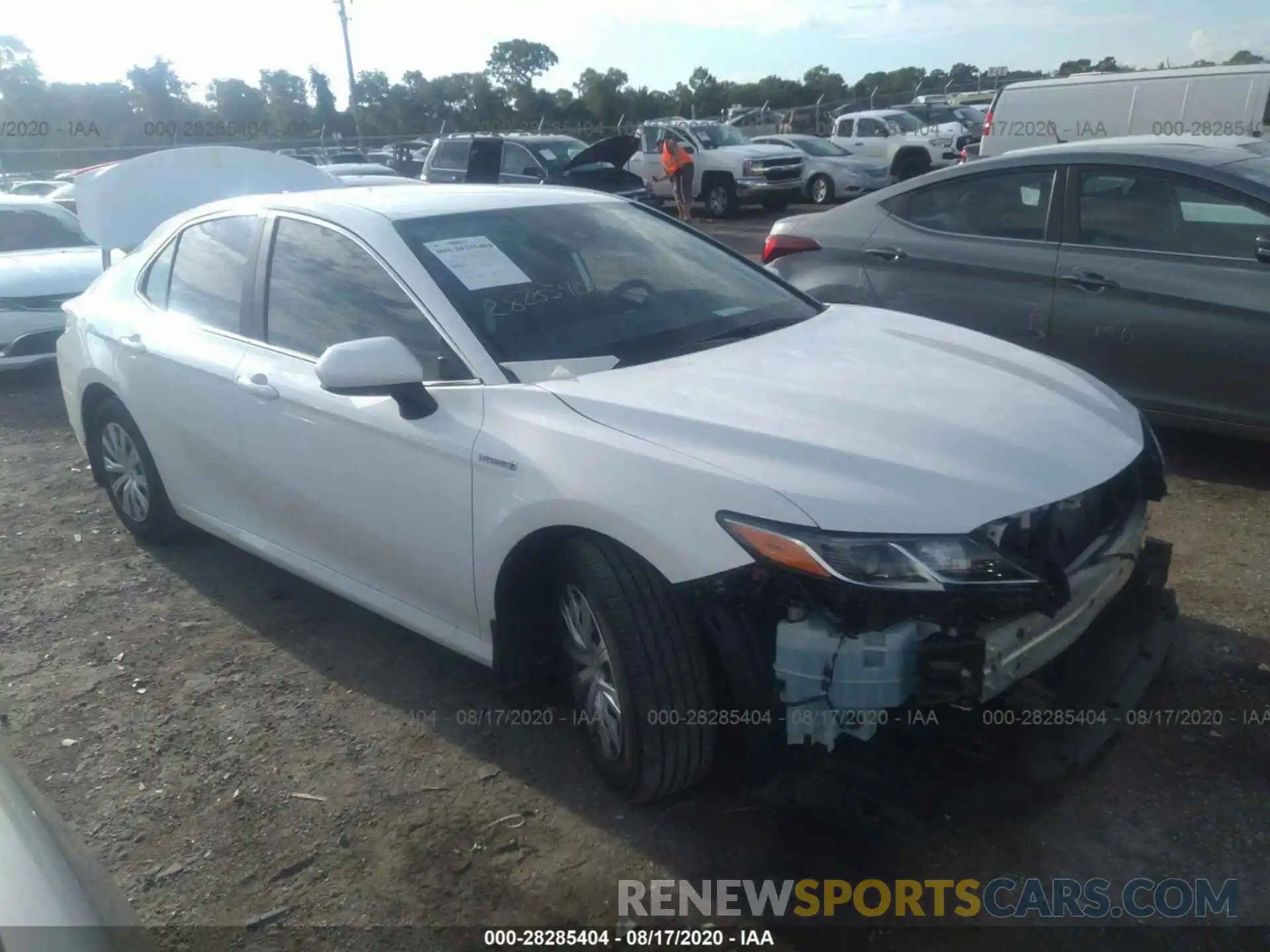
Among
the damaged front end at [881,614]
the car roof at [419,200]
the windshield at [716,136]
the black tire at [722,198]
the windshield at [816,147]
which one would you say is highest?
the car roof at [419,200]

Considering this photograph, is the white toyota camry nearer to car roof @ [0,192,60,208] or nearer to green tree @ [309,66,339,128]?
car roof @ [0,192,60,208]

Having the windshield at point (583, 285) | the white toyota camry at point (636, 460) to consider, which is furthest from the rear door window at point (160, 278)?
Answer: the windshield at point (583, 285)

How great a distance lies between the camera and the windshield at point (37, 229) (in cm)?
959

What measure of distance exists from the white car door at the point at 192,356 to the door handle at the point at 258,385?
10 cm

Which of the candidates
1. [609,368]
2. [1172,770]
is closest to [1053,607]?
[1172,770]

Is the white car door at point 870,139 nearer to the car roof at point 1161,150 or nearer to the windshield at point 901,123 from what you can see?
the windshield at point 901,123

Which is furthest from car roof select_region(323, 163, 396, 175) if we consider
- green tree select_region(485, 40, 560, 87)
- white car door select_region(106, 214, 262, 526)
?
green tree select_region(485, 40, 560, 87)

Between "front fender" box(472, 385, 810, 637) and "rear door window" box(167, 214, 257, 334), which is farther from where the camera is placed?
"rear door window" box(167, 214, 257, 334)

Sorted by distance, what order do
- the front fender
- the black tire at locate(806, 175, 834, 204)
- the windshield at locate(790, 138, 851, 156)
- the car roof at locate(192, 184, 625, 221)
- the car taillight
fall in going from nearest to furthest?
the front fender → the car roof at locate(192, 184, 625, 221) → the car taillight → the black tire at locate(806, 175, 834, 204) → the windshield at locate(790, 138, 851, 156)

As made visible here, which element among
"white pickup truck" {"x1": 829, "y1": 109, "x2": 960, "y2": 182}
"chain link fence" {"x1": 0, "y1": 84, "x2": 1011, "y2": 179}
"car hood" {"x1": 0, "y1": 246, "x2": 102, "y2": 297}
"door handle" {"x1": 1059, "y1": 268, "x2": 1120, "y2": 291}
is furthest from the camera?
"chain link fence" {"x1": 0, "y1": 84, "x2": 1011, "y2": 179}

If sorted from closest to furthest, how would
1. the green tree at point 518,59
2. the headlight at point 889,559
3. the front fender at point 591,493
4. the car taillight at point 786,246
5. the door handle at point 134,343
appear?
1. the headlight at point 889,559
2. the front fender at point 591,493
3. the door handle at point 134,343
4. the car taillight at point 786,246
5. the green tree at point 518,59

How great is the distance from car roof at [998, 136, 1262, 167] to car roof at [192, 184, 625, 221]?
8.08 feet

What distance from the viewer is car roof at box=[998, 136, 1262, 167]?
16.2 ft

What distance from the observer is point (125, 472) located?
4.91 metres
